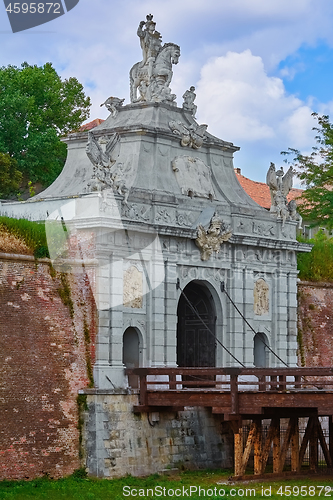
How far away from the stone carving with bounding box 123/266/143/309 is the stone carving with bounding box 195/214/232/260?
2.47m

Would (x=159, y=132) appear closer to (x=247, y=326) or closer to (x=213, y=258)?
(x=213, y=258)

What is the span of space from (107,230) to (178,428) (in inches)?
234

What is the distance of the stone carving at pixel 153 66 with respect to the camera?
36.7 metres

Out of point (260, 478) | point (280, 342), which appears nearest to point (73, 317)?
point (260, 478)

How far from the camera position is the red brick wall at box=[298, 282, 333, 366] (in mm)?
41156

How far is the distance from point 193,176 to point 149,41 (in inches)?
171

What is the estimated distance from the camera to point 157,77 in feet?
121

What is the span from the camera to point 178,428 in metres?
33.9

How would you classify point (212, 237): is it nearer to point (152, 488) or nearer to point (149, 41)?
point (149, 41)

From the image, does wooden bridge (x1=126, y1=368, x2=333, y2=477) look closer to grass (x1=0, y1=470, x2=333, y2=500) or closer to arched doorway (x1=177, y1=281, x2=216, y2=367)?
grass (x1=0, y1=470, x2=333, y2=500)

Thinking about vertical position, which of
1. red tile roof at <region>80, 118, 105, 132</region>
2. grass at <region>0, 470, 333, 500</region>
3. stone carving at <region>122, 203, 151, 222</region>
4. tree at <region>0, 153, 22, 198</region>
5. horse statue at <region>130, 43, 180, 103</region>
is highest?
red tile roof at <region>80, 118, 105, 132</region>

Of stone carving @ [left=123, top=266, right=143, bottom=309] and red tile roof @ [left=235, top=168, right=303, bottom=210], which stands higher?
red tile roof @ [left=235, top=168, right=303, bottom=210]

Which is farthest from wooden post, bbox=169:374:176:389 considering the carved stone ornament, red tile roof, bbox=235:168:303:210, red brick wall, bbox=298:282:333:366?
red tile roof, bbox=235:168:303:210

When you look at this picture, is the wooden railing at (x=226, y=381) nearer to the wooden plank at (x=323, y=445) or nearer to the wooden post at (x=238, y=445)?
the wooden post at (x=238, y=445)
